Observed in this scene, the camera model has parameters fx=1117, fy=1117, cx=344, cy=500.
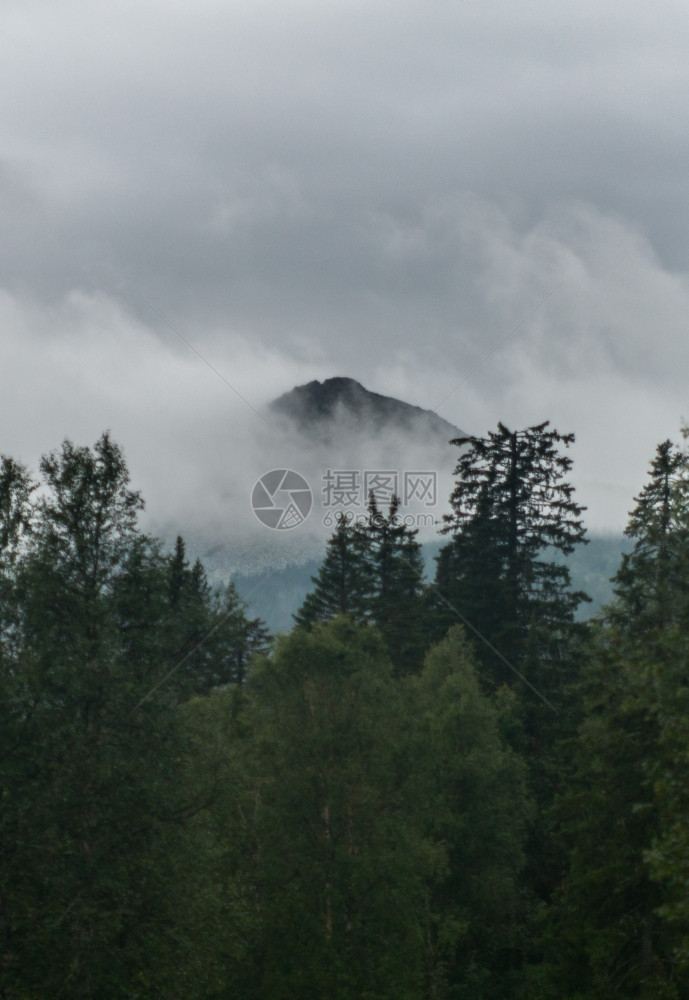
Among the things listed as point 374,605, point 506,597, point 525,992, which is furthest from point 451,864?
point 374,605

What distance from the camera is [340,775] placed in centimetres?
3516

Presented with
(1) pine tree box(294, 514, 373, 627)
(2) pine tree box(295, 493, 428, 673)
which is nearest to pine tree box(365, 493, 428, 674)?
(2) pine tree box(295, 493, 428, 673)

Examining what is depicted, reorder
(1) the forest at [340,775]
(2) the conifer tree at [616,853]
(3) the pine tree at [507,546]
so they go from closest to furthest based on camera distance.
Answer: (1) the forest at [340,775], (2) the conifer tree at [616,853], (3) the pine tree at [507,546]

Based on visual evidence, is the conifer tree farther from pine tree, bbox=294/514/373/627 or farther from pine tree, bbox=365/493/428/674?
pine tree, bbox=294/514/373/627

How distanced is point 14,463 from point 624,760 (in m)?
18.1

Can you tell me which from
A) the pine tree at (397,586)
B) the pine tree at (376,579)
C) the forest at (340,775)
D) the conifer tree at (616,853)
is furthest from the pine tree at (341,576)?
the conifer tree at (616,853)

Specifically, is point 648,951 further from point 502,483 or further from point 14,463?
point 502,483

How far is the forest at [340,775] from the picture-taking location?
20469 mm

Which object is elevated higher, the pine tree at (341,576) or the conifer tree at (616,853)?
the pine tree at (341,576)

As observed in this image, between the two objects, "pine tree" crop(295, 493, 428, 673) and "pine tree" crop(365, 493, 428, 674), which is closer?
"pine tree" crop(365, 493, 428, 674)

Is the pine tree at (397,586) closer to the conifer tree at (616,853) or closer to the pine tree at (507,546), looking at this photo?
the pine tree at (507,546)

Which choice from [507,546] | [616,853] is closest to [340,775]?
[616,853]

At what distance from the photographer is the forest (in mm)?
20469

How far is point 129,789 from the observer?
21.7 metres
